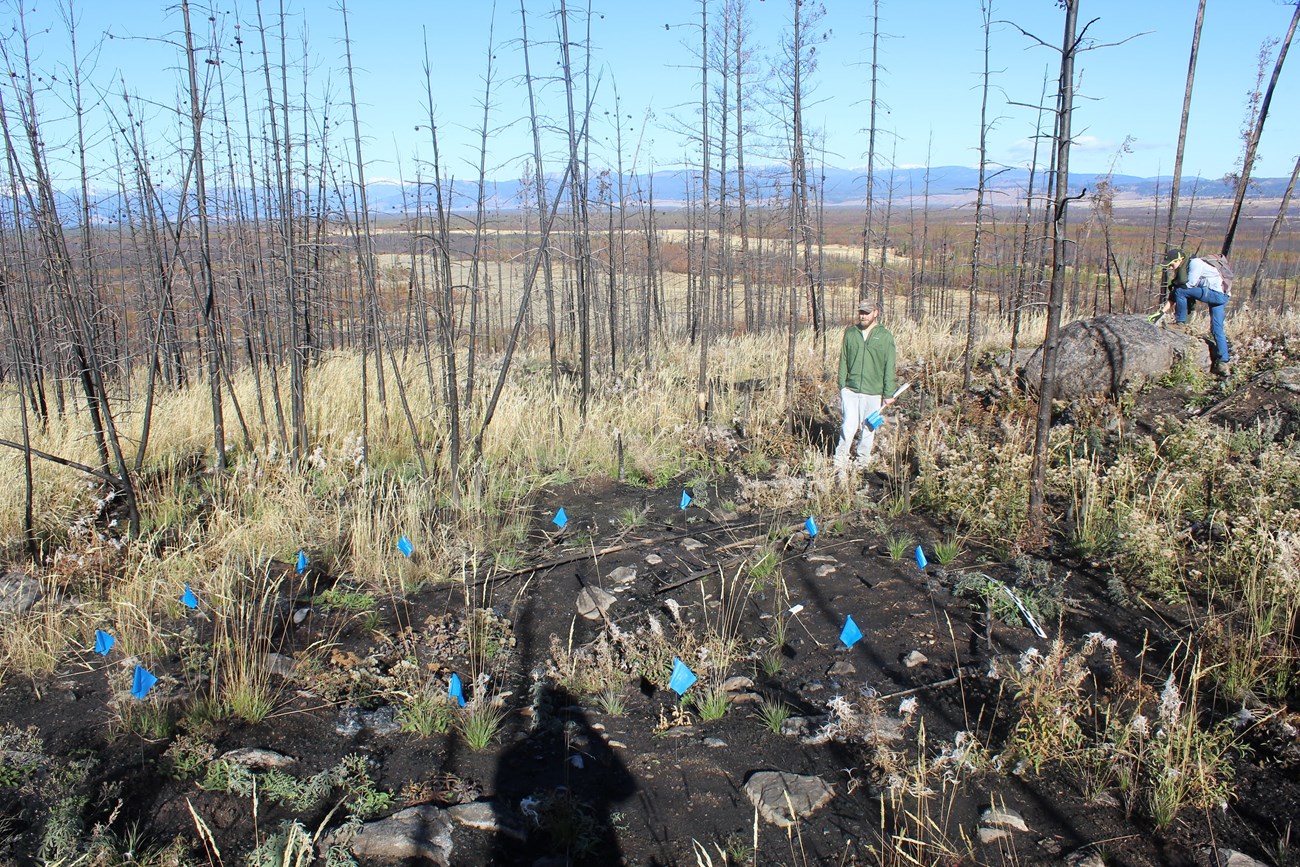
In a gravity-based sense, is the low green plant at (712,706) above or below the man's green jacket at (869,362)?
below

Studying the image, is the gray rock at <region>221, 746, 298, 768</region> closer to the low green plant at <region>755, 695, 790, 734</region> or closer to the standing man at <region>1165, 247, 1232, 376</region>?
the low green plant at <region>755, 695, 790, 734</region>

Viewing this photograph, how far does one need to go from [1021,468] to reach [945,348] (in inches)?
196

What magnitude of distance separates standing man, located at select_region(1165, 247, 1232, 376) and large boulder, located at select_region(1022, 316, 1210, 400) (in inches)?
7.6

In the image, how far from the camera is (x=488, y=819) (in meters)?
2.90

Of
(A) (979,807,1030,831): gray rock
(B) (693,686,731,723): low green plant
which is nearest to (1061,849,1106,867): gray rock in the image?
(A) (979,807,1030,831): gray rock

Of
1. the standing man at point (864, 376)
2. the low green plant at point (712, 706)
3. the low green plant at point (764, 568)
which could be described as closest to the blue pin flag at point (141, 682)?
the low green plant at point (712, 706)

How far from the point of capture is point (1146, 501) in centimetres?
504

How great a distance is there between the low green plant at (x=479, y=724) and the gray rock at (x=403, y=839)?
1.45ft

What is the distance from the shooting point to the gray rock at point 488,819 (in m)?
2.86

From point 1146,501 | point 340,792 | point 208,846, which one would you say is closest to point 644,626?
point 340,792

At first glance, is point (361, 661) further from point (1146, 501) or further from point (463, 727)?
point (1146, 501)

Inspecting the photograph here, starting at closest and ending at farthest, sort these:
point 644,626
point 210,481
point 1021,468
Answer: point 644,626 → point 1021,468 → point 210,481

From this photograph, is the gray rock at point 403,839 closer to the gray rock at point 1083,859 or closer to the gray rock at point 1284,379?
the gray rock at point 1083,859

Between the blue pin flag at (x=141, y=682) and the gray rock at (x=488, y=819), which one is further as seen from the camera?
the blue pin flag at (x=141, y=682)
